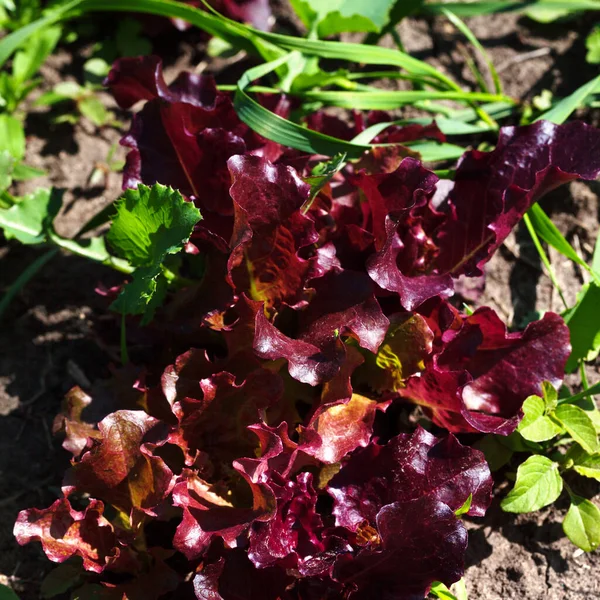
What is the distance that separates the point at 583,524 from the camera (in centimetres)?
187

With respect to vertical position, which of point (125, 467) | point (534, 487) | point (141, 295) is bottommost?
point (534, 487)

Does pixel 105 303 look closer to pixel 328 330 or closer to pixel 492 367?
pixel 328 330

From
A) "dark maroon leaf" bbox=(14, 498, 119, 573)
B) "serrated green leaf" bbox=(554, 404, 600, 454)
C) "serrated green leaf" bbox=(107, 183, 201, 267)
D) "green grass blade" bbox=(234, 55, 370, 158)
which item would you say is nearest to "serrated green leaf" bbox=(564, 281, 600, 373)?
"serrated green leaf" bbox=(554, 404, 600, 454)

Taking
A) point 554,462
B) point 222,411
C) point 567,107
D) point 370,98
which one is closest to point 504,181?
point 567,107

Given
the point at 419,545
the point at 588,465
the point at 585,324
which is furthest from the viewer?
the point at 585,324

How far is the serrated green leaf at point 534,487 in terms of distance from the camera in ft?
5.93

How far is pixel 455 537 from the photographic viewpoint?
5.32ft

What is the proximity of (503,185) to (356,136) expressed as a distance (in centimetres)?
52

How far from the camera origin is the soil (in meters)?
2.01

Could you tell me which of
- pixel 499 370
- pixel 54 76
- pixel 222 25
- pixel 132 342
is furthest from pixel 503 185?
pixel 54 76

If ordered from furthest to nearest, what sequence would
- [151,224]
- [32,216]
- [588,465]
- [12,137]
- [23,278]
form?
[12,137], [23,278], [32,216], [588,465], [151,224]

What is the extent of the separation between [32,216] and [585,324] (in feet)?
5.46

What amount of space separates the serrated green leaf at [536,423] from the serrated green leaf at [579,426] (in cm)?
4

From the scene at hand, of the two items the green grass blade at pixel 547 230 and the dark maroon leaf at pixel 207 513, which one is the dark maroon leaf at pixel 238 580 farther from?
the green grass blade at pixel 547 230
